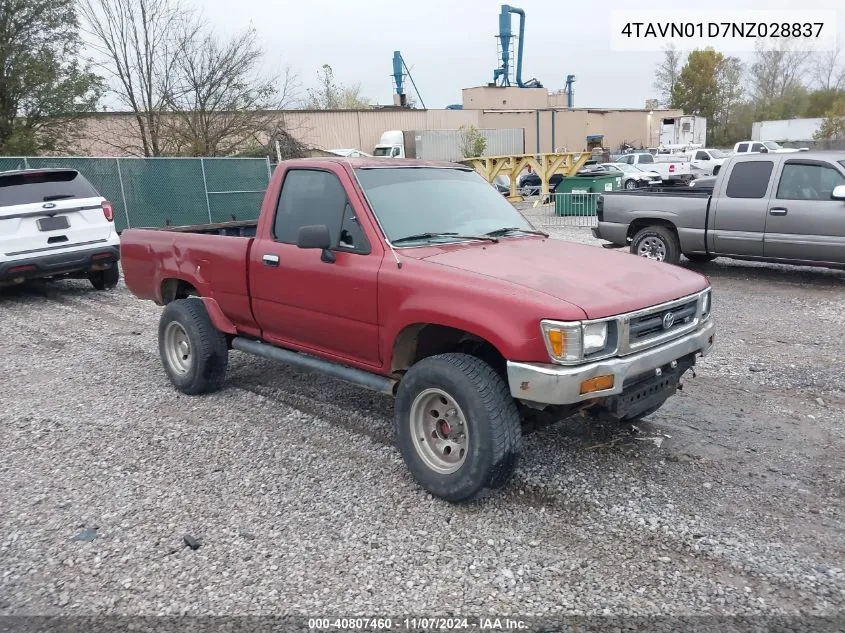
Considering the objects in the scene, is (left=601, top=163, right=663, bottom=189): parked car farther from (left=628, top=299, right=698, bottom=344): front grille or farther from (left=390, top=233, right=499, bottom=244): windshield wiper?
(left=628, top=299, right=698, bottom=344): front grille

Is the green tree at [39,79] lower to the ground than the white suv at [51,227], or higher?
higher

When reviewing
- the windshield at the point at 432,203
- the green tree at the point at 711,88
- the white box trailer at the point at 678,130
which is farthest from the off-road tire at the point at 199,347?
the green tree at the point at 711,88

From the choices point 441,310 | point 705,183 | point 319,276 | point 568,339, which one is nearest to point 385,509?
point 441,310

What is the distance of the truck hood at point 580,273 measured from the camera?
11.6 ft

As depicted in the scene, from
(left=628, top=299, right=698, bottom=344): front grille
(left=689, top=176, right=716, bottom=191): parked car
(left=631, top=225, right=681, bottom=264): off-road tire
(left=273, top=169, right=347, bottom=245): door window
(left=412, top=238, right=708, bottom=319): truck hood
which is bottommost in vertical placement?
(left=631, top=225, right=681, bottom=264): off-road tire

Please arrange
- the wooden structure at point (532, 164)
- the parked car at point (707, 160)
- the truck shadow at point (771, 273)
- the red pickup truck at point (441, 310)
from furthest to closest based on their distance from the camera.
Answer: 1. the parked car at point (707, 160)
2. the wooden structure at point (532, 164)
3. the truck shadow at point (771, 273)
4. the red pickup truck at point (441, 310)

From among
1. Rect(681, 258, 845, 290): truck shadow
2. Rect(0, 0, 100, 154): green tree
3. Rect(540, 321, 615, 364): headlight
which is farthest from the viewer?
Rect(0, 0, 100, 154): green tree

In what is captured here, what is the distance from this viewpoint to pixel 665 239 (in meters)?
10.6

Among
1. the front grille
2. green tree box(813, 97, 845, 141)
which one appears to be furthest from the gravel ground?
green tree box(813, 97, 845, 141)

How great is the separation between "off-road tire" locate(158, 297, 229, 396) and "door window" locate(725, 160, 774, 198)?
25.4ft

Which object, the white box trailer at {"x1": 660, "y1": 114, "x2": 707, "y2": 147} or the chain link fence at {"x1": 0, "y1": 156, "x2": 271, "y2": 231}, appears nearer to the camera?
the chain link fence at {"x1": 0, "y1": 156, "x2": 271, "y2": 231}

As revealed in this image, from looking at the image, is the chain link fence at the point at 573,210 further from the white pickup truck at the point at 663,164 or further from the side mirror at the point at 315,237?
the side mirror at the point at 315,237

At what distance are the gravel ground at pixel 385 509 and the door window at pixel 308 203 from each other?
4.76 feet

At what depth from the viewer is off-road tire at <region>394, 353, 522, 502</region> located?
3492mm
